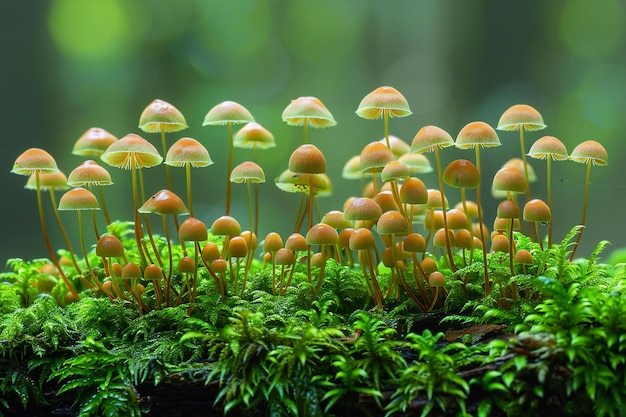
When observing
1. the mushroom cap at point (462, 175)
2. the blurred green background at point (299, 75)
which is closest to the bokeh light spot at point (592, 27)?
Result: the blurred green background at point (299, 75)

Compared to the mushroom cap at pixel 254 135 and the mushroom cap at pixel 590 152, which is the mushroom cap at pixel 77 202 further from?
the mushroom cap at pixel 590 152

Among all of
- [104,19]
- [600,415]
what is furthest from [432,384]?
[104,19]

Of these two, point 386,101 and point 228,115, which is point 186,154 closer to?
point 228,115

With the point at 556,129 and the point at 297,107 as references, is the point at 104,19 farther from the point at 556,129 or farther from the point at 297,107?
the point at 556,129

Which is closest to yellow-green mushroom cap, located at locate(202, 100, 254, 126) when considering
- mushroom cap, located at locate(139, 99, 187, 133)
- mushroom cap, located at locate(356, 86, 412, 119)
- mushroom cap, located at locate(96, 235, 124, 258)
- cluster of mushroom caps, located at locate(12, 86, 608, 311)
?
cluster of mushroom caps, located at locate(12, 86, 608, 311)

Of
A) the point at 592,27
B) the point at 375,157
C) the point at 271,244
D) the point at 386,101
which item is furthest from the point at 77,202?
the point at 592,27
